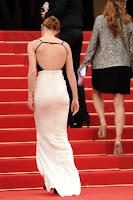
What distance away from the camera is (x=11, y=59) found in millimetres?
9836

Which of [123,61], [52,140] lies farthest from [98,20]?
[52,140]

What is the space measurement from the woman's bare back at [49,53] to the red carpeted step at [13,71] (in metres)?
3.35

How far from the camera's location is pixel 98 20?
7488mm

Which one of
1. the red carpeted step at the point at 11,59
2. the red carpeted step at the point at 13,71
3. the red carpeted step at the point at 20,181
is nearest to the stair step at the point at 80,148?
the red carpeted step at the point at 20,181

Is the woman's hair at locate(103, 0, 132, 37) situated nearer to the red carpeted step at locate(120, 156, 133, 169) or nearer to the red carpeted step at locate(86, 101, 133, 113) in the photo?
the red carpeted step at locate(120, 156, 133, 169)

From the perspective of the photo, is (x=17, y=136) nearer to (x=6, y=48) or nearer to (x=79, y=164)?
(x=79, y=164)

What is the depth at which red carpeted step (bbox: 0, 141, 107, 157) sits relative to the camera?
24.6ft

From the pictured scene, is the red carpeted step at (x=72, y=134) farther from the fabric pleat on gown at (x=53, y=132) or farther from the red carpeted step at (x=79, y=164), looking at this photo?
the fabric pleat on gown at (x=53, y=132)

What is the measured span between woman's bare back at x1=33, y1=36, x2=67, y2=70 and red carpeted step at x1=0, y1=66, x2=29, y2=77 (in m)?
3.35

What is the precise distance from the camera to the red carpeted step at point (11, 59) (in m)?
9.77

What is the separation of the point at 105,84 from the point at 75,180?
1.76 m

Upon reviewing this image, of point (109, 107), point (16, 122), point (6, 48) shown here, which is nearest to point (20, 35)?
point (6, 48)

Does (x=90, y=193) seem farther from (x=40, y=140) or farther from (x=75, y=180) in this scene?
(x=40, y=140)

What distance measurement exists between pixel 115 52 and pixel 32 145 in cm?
150
